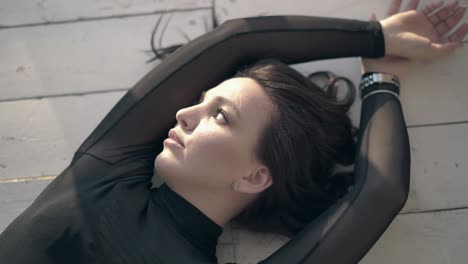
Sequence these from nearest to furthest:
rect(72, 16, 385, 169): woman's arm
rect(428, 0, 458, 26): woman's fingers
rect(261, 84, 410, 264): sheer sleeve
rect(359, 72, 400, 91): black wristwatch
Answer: rect(261, 84, 410, 264): sheer sleeve → rect(72, 16, 385, 169): woman's arm → rect(359, 72, 400, 91): black wristwatch → rect(428, 0, 458, 26): woman's fingers

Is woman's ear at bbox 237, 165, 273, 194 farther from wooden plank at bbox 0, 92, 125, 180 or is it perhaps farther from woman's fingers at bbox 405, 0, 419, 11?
woman's fingers at bbox 405, 0, 419, 11

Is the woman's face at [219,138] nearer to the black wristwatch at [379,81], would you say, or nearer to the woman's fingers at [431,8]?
the black wristwatch at [379,81]

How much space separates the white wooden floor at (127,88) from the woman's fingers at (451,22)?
9cm

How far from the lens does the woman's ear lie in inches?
42.5

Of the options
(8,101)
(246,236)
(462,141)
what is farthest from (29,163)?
(462,141)

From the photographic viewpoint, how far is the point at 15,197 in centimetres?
130

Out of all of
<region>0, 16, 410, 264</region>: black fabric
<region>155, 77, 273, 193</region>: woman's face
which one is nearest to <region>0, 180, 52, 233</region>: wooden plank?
<region>0, 16, 410, 264</region>: black fabric

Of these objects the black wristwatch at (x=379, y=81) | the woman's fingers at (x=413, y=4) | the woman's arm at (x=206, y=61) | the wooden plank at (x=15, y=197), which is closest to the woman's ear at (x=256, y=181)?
the woman's arm at (x=206, y=61)

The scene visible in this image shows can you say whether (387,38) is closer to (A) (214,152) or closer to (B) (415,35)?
(B) (415,35)

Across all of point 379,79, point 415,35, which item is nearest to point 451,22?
point 415,35

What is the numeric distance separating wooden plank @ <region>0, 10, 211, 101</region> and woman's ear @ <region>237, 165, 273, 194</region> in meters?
0.55

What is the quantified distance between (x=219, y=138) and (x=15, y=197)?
28.0 inches

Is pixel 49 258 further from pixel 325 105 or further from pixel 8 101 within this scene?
pixel 325 105

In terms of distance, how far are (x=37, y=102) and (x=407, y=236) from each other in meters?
1.22
